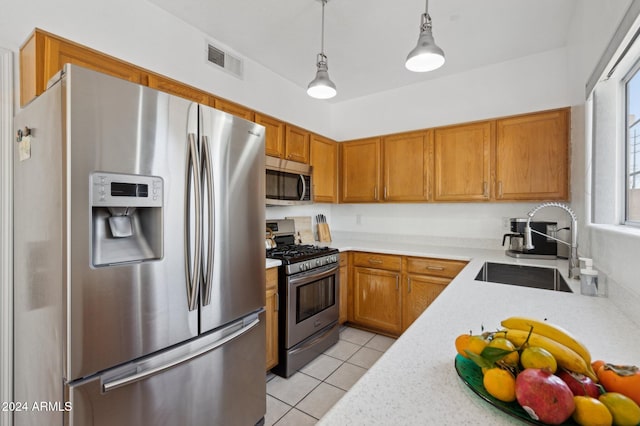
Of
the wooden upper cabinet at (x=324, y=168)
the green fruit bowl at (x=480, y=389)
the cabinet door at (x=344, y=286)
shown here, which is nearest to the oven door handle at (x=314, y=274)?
the cabinet door at (x=344, y=286)

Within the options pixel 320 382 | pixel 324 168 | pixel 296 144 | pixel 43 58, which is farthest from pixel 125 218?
pixel 324 168

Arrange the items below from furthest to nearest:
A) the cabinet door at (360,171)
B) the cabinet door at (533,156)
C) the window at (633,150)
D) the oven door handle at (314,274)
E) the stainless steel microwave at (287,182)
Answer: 1. the cabinet door at (360,171)
2. the stainless steel microwave at (287,182)
3. the cabinet door at (533,156)
4. the oven door handle at (314,274)
5. the window at (633,150)

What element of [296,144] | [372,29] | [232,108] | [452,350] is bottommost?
[452,350]

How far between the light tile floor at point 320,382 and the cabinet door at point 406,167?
1.54 metres

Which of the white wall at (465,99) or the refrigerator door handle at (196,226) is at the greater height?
the white wall at (465,99)

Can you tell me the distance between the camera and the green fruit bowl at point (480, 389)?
55cm

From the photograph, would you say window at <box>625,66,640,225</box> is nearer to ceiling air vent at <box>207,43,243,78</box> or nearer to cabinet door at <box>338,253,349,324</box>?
cabinet door at <box>338,253,349,324</box>

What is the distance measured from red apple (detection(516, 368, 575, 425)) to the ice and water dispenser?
4.31 ft

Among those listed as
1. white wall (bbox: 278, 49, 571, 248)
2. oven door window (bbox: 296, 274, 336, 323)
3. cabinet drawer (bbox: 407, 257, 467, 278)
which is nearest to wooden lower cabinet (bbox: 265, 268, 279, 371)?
oven door window (bbox: 296, 274, 336, 323)

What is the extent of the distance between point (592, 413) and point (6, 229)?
2.32 meters

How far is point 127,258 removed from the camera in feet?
3.99

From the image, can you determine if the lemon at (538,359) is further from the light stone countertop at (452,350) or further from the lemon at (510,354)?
the light stone countertop at (452,350)

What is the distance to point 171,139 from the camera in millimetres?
1308

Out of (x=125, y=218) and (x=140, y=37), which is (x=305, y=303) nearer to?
(x=125, y=218)
